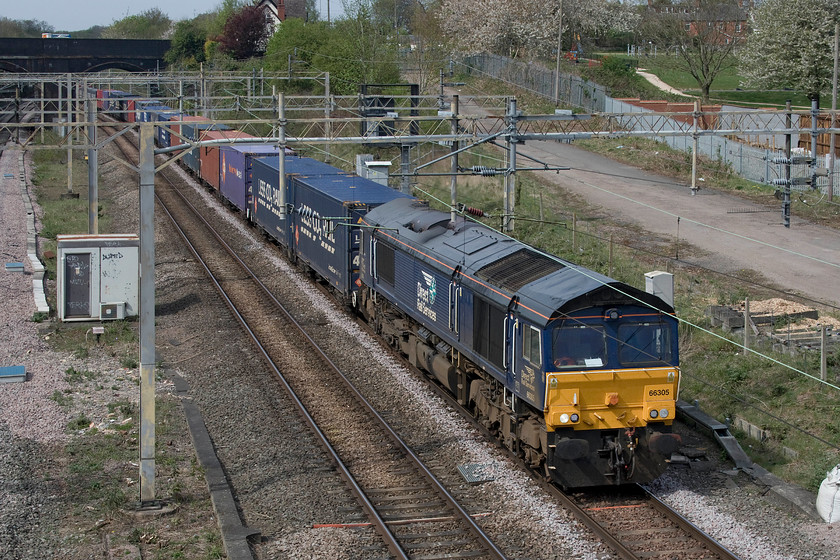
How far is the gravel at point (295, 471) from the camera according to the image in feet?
37.8

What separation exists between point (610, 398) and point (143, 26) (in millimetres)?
151238

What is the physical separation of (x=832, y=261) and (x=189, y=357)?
64.3ft

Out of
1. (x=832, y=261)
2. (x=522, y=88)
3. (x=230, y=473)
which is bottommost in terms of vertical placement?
(x=230, y=473)

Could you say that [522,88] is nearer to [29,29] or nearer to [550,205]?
[550,205]

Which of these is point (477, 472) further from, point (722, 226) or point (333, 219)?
point (722, 226)

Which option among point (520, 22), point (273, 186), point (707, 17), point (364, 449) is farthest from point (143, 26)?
point (364, 449)

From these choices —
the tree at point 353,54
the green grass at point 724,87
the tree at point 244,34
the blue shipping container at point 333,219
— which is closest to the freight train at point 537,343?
the blue shipping container at point 333,219

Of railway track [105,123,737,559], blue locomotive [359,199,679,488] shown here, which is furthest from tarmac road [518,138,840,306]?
railway track [105,123,737,559]

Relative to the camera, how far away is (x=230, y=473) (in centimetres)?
1388

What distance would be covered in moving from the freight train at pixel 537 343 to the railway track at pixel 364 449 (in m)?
1.49

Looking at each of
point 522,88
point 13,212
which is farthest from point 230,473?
point 522,88

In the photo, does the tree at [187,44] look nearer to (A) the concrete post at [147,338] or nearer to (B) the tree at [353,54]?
(B) the tree at [353,54]

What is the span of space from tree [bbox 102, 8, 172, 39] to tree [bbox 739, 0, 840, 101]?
367 ft

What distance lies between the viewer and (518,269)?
562 inches
